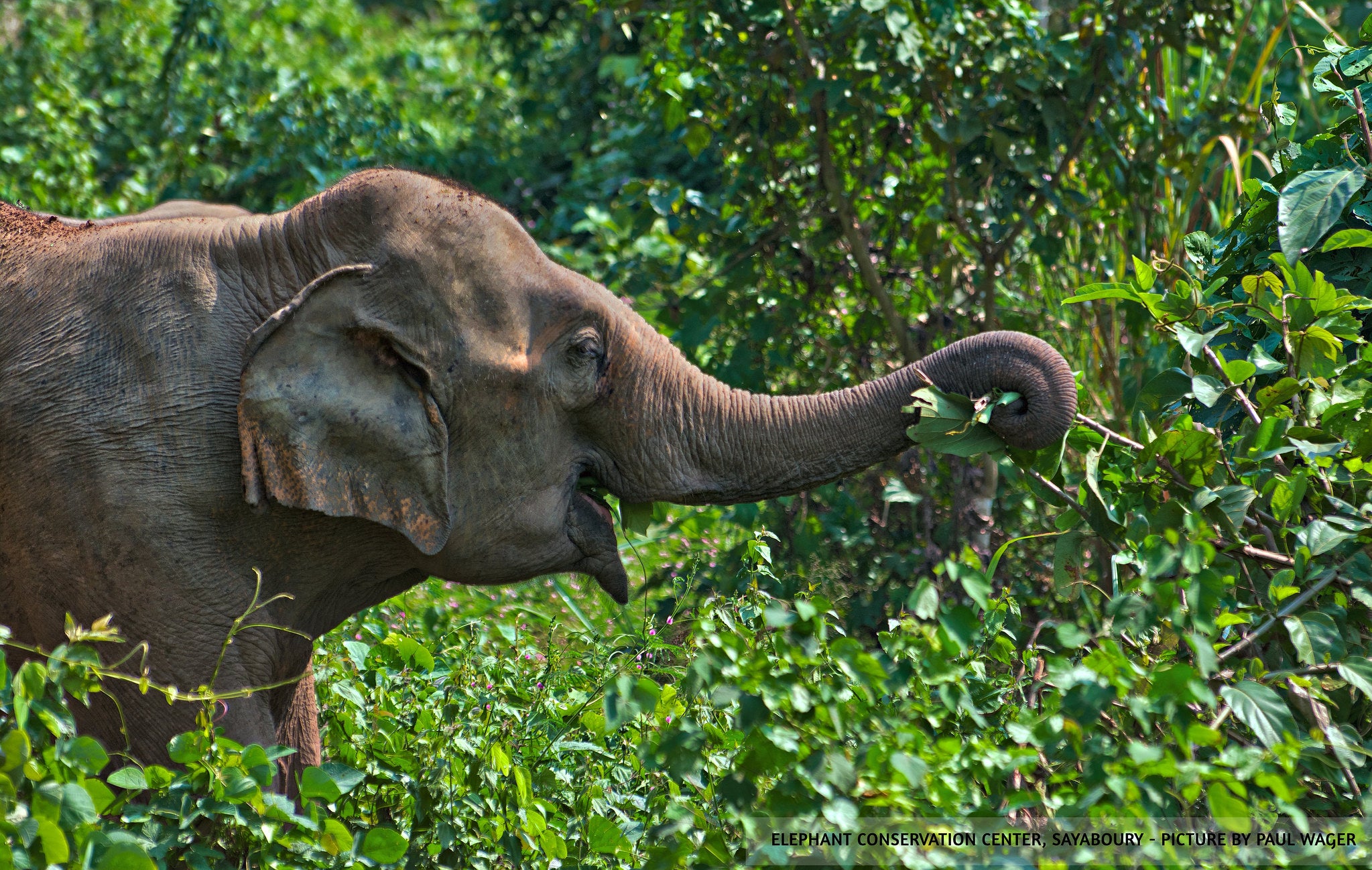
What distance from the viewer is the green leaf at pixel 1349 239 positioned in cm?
235

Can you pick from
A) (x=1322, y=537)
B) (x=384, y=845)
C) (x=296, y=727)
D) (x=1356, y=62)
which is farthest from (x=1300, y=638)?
(x=296, y=727)

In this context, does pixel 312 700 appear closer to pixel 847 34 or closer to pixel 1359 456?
pixel 1359 456

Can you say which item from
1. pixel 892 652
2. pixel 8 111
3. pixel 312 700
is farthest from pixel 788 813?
pixel 8 111

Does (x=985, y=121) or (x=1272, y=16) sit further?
(x=1272, y=16)

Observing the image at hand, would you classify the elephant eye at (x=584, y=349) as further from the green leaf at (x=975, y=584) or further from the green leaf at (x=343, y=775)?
the green leaf at (x=975, y=584)

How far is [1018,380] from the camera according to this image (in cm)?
245

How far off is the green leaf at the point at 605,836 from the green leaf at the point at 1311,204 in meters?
1.56

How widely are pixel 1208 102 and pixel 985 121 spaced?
3.24 ft

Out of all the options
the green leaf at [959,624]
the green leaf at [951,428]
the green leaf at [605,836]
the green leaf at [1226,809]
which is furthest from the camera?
the green leaf at [951,428]

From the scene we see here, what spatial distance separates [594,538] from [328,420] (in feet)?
1.91

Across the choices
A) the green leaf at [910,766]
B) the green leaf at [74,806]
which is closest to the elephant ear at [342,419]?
the green leaf at [74,806]

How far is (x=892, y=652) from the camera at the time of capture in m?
2.08

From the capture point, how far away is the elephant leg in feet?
9.32

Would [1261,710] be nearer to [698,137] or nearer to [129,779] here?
[129,779]
